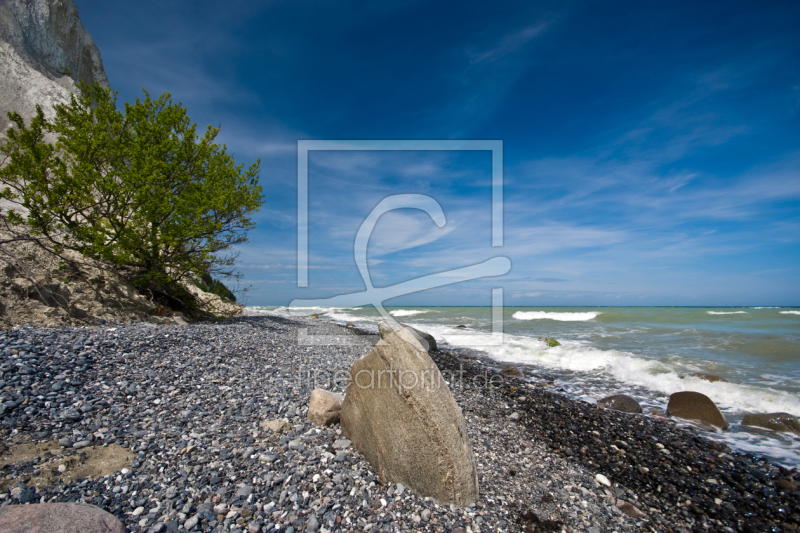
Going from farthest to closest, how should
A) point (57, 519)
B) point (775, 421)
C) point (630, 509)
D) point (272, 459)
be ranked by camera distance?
point (775, 421)
point (630, 509)
point (272, 459)
point (57, 519)

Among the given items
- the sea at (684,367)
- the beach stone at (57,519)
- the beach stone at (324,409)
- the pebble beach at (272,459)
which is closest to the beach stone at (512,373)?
the sea at (684,367)

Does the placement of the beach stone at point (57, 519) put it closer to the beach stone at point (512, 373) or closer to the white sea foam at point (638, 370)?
the beach stone at point (512, 373)

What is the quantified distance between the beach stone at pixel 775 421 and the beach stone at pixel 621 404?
6.93 feet

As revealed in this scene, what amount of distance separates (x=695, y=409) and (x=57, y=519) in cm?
1151

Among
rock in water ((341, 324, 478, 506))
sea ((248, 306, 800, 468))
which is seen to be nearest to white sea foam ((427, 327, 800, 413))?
sea ((248, 306, 800, 468))

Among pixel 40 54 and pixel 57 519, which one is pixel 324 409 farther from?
pixel 40 54

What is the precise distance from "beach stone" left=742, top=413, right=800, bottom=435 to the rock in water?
8156mm

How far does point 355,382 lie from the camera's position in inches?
207

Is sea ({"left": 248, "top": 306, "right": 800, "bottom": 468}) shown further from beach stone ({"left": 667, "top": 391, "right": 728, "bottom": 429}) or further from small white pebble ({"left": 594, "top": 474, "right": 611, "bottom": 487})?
small white pebble ({"left": 594, "top": 474, "right": 611, "bottom": 487})

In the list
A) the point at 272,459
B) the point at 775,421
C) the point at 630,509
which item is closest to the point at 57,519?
the point at 272,459

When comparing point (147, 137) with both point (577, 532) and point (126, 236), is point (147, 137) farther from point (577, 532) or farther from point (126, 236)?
point (577, 532)

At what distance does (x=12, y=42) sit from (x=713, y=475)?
3197 cm

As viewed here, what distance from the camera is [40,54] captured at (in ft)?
62.3

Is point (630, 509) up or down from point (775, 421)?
down
